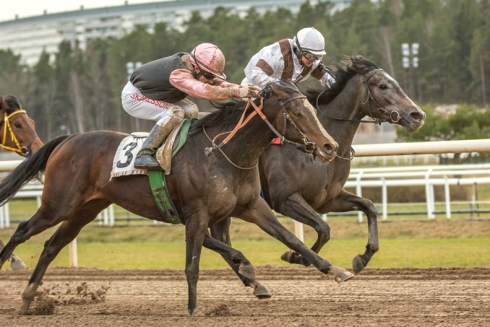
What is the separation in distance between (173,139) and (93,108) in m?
42.5

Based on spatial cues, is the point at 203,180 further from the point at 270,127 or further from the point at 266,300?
the point at 266,300

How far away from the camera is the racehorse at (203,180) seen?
21.1 ft

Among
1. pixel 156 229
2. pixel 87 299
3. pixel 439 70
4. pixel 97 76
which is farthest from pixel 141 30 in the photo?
pixel 87 299

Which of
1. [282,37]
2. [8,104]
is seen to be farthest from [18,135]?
[282,37]

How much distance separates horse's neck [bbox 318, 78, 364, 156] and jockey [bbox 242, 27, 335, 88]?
341 mm

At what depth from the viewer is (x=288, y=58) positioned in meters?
7.65

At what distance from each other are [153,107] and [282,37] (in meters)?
36.5

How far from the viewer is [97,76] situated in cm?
4941

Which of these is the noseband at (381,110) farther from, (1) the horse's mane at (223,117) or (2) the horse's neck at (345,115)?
(1) the horse's mane at (223,117)

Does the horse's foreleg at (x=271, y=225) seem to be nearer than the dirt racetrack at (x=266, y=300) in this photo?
No

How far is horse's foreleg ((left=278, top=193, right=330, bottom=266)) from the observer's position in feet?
24.0

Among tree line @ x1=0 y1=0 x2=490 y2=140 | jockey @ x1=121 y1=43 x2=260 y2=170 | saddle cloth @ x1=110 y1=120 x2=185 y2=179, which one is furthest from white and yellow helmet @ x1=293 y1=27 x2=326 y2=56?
tree line @ x1=0 y1=0 x2=490 y2=140

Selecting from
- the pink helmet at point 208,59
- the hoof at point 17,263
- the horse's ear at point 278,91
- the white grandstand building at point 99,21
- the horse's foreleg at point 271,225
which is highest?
the pink helmet at point 208,59

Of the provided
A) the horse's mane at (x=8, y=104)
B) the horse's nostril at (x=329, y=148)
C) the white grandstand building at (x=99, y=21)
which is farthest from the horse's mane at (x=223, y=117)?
the white grandstand building at (x=99, y=21)
